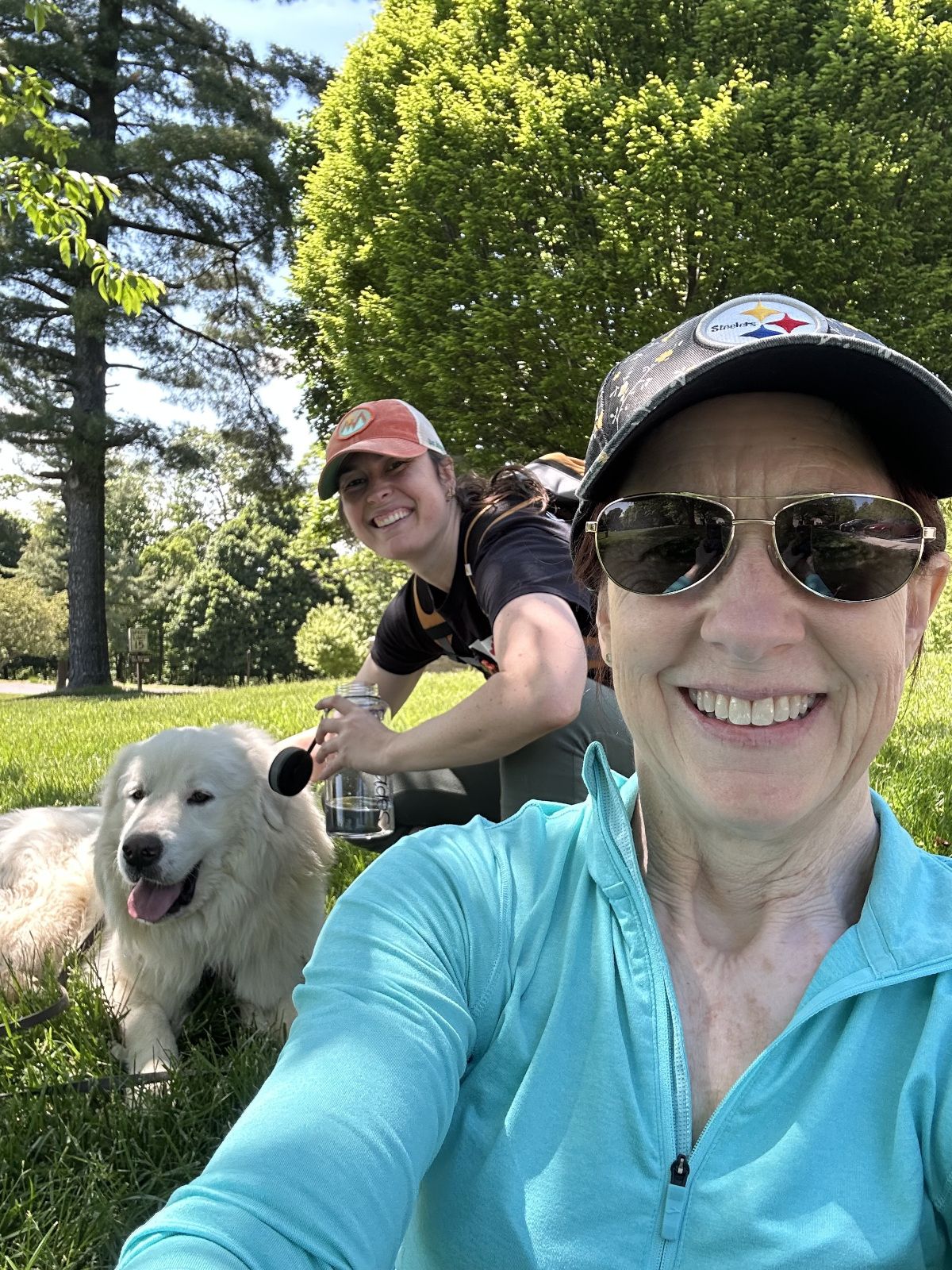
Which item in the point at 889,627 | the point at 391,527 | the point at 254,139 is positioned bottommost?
the point at 889,627

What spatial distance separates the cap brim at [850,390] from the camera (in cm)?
113

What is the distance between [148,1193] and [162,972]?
1095mm

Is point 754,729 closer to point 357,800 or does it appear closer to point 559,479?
point 559,479

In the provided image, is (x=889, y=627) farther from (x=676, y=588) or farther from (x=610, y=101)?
(x=610, y=101)

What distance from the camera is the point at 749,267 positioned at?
1458 centimetres

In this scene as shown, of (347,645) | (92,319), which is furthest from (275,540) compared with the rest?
(92,319)

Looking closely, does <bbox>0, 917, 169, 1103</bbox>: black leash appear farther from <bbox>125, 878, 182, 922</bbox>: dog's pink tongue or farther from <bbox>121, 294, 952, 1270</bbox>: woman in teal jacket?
<bbox>121, 294, 952, 1270</bbox>: woman in teal jacket

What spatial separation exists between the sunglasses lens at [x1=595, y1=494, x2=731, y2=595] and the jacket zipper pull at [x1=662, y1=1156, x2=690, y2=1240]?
0.68 metres

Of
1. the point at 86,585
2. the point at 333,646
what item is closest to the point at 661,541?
the point at 86,585

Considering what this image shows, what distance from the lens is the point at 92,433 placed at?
63.1 ft

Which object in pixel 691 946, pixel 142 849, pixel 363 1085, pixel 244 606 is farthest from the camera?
pixel 244 606

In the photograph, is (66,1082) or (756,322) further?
(66,1082)

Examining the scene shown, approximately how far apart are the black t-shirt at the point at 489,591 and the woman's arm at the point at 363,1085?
4.94ft

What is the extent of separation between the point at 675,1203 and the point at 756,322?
101 centimetres
